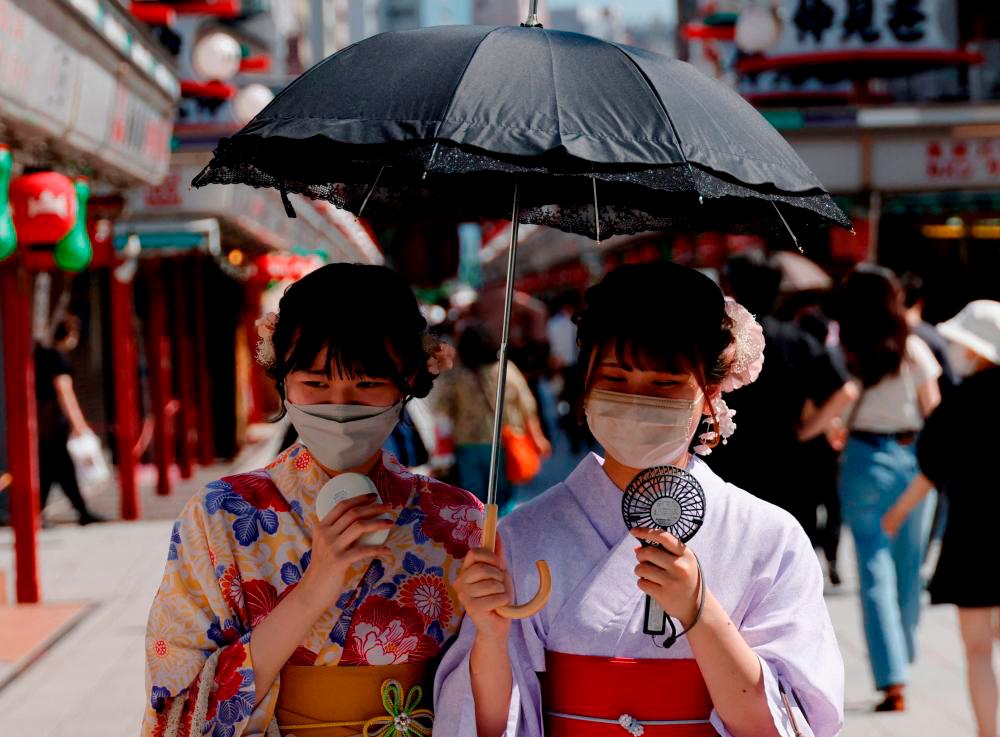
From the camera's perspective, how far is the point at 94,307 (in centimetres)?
1517

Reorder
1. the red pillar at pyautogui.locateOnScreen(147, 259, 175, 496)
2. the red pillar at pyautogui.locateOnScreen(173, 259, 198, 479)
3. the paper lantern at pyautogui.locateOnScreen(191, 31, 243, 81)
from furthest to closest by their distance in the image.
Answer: the red pillar at pyautogui.locateOnScreen(173, 259, 198, 479), the red pillar at pyautogui.locateOnScreen(147, 259, 175, 496), the paper lantern at pyautogui.locateOnScreen(191, 31, 243, 81)

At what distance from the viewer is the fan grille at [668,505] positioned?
216cm

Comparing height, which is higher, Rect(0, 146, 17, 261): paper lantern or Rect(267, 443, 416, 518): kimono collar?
Rect(0, 146, 17, 261): paper lantern

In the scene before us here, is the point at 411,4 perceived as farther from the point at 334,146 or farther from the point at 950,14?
the point at 334,146

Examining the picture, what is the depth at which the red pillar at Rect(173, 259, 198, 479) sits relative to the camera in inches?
573

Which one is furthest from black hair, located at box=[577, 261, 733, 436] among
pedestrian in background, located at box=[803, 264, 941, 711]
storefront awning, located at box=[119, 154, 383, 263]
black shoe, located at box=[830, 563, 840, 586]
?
storefront awning, located at box=[119, 154, 383, 263]

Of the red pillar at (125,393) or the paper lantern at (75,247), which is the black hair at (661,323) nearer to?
the paper lantern at (75,247)

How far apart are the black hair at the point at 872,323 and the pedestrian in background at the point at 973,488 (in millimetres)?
953

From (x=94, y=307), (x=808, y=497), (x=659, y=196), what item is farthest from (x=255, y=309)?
(x=659, y=196)

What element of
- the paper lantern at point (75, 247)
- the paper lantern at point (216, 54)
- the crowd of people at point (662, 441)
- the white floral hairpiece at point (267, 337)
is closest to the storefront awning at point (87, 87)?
the paper lantern at point (216, 54)

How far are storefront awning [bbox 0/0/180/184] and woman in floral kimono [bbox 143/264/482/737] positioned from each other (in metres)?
3.63

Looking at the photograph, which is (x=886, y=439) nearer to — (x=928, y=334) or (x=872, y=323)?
(x=872, y=323)

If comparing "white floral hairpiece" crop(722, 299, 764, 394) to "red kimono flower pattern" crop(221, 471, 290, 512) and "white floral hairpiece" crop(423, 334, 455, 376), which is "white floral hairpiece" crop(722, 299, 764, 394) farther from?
"red kimono flower pattern" crop(221, 471, 290, 512)

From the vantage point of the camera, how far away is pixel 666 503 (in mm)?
2162
